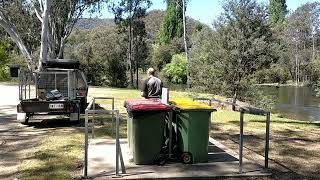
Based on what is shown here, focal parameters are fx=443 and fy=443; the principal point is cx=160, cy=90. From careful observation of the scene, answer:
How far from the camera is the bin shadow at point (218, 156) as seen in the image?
8218 millimetres

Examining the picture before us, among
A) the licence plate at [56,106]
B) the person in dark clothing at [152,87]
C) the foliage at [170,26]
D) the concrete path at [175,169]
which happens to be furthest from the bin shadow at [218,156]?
the foliage at [170,26]

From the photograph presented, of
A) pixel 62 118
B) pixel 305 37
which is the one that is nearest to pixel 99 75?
pixel 62 118

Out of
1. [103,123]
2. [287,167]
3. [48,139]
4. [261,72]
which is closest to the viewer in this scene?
[287,167]

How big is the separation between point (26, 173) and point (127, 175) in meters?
1.77

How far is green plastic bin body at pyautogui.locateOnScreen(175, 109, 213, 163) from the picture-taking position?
7.74 metres

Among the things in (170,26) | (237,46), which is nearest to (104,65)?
(237,46)

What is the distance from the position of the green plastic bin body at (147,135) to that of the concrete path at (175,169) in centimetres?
17

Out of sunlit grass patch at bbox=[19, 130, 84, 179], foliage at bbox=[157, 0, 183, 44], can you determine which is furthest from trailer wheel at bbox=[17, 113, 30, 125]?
foliage at bbox=[157, 0, 183, 44]

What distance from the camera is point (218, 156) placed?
8539 millimetres

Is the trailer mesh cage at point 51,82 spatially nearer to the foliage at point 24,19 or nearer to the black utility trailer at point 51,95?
the black utility trailer at point 51,95

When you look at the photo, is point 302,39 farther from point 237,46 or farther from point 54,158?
point 54,158

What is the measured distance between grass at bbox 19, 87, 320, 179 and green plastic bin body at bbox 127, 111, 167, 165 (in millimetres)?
1107

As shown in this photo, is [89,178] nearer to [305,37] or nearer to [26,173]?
[26,173]

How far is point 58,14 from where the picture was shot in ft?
121
